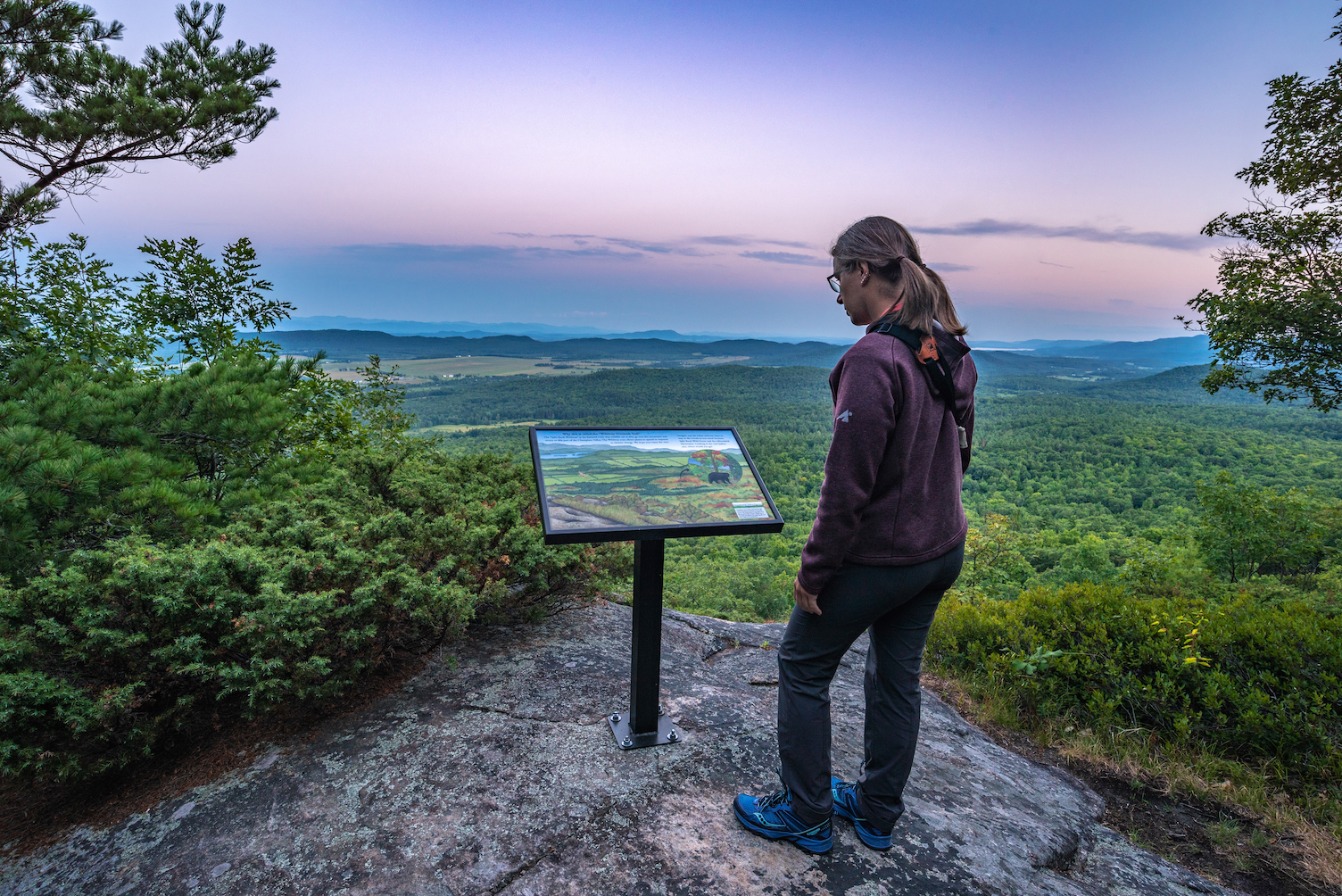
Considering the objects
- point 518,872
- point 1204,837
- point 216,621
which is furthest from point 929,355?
point 216,621

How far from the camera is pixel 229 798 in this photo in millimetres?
2186

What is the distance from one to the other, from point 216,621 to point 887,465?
271cm

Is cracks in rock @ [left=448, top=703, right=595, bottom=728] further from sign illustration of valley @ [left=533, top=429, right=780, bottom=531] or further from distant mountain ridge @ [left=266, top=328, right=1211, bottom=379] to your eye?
distant mountain ridge @ [left=266, top=328, right=1211, bottom=379]

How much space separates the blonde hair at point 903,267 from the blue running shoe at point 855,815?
5.19 feet

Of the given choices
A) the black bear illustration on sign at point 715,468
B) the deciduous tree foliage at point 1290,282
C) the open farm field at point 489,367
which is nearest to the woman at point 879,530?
the black bear illustration on sign at point 715,468

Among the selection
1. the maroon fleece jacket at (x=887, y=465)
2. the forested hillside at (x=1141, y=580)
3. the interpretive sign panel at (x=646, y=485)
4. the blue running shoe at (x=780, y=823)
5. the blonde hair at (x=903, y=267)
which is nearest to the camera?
the maroon fleece jacket at (x=887, y=465)

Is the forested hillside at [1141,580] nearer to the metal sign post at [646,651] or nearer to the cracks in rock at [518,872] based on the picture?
the metal sign post at [646,651]

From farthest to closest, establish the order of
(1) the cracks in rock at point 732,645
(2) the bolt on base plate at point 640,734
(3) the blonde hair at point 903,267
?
(1) the cracks in rock at point 732,645 < (2) the bolt on base plate at point 640,734 < (3) the blonde hair at point 903,267

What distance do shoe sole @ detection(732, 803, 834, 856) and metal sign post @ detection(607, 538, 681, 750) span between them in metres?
0.59

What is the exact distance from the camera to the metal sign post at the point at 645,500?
233cm

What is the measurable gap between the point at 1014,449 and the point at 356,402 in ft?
112

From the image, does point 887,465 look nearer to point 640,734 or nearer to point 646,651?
point 646,651

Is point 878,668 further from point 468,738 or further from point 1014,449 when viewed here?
point 1014,449

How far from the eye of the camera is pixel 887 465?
5.98 ft
